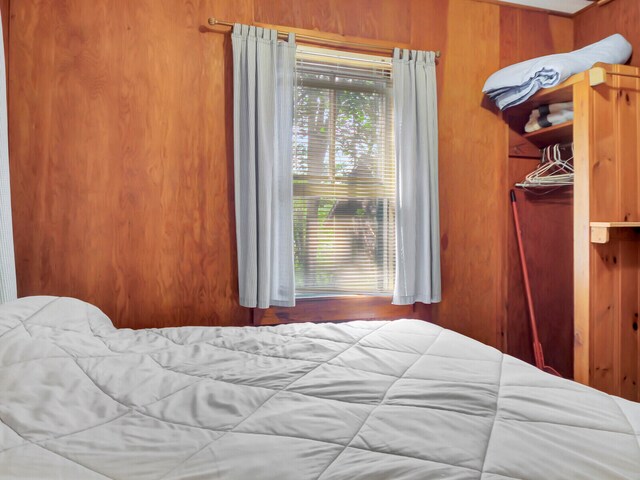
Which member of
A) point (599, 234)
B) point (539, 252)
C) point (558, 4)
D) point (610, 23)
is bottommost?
point (539, 252)

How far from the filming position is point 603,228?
73.7 inches

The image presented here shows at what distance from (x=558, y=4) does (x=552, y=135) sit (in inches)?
33.6

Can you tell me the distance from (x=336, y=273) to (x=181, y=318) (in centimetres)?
85

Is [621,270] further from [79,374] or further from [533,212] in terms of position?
[79,374]

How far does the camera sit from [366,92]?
2.32 m

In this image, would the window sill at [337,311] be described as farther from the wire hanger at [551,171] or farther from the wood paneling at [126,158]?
the wire hanger at [551,171]

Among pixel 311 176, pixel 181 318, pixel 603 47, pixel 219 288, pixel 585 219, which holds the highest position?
pixel 603 47

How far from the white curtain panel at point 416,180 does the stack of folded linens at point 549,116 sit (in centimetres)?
61

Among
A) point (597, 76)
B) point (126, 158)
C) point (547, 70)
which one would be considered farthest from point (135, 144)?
point (597, 76)

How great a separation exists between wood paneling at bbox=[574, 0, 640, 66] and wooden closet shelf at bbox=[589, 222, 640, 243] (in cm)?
108

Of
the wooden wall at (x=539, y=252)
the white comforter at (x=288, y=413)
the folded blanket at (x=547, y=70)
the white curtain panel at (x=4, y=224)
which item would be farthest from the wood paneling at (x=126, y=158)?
the wooden wall at (x=539, y=252)

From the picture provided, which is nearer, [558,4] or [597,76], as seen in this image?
[597,76]

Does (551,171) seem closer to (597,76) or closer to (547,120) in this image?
(547,120)

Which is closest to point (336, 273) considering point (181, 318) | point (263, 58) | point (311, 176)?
point (311, 176)
